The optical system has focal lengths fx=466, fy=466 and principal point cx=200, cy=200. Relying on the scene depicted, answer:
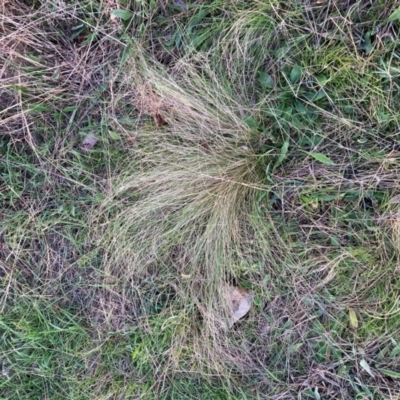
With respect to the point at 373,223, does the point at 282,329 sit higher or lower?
lower

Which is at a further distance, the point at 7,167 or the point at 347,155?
the point at 7,167

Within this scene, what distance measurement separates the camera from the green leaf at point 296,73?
1429 mm

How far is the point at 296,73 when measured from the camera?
1434mm

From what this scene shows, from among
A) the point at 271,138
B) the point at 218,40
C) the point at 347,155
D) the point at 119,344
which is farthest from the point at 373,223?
the point at 119,344

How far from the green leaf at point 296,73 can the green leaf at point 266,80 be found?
0.06m

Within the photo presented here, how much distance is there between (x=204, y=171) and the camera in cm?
146

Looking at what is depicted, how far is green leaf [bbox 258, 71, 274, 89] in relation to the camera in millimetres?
1459

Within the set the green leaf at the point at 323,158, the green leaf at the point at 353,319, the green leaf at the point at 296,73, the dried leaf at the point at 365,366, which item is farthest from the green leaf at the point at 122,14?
the dried leaf at the point at 365,366

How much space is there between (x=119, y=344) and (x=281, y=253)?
0.63 metres

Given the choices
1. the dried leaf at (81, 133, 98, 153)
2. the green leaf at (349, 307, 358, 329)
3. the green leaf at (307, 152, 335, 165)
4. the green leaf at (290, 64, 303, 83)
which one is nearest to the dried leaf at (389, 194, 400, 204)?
the green leaf at (307, 152, 335, 165)

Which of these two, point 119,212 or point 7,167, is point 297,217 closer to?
point 119,212

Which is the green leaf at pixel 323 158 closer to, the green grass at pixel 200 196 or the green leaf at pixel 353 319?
the green grass at pixel 200 196

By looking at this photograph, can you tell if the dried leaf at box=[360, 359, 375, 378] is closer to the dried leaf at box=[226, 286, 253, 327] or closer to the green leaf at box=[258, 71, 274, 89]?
the dried leaf at box=[226, 286, 253, 327]

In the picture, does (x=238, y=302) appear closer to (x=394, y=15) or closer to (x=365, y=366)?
(x=365, y=366)
